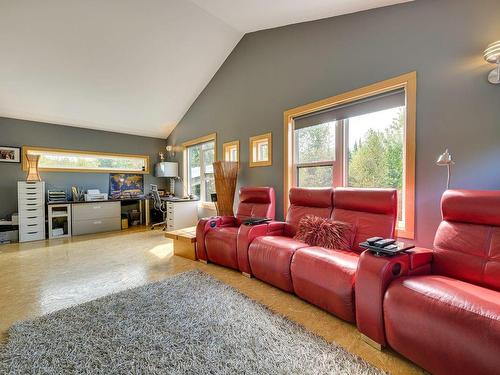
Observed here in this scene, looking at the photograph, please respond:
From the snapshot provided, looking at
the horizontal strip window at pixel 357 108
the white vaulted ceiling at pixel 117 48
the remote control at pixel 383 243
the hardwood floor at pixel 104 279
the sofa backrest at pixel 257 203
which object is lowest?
the hardwood floor at pixel 104 279

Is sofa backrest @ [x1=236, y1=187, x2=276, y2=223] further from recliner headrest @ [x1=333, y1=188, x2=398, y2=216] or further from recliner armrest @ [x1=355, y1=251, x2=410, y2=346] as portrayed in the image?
recliner armrest @ [x1=355, y1=251, x2=410, y2=346]

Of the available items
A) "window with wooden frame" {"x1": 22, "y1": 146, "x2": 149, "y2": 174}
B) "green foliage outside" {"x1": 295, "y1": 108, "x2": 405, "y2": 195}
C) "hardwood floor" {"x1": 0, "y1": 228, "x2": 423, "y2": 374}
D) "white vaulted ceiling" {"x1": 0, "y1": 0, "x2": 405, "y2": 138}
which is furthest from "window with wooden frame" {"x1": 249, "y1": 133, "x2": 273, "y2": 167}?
"window with wooden frame" {"x1": 22, "y1": 146, "x2": 149, "y2": 174}

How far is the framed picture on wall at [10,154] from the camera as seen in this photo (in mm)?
4410

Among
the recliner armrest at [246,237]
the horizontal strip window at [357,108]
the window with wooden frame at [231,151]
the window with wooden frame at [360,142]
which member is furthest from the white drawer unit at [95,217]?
the horizontal strip window at [357,108]

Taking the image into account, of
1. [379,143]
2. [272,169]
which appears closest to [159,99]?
[272,169]

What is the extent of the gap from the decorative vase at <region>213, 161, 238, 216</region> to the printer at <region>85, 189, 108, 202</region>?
9.55ft

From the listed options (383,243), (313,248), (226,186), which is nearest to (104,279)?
(226,186)

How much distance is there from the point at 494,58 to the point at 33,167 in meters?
6.65

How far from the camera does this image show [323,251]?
6.68 ft

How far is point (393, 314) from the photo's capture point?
1.35 meters

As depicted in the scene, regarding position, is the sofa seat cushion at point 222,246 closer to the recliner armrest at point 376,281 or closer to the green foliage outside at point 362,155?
the green foliage outside at point 362,155

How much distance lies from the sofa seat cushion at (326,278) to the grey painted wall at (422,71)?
97cm

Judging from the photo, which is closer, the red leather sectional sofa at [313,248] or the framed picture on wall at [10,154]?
the red leather sectional sofa at [313,248]

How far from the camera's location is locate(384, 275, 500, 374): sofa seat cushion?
1031mm
